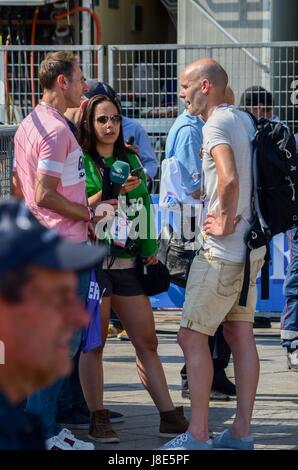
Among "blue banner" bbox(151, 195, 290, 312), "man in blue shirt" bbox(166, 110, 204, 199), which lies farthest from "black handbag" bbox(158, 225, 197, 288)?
"blue banner" bbox(151, 195, 290, 312)

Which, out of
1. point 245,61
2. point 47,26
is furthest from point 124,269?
point 47,26

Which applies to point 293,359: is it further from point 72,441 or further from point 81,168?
point 81,168

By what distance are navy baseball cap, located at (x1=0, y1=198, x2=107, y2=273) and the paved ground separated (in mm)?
3656

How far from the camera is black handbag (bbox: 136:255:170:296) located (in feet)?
19.4

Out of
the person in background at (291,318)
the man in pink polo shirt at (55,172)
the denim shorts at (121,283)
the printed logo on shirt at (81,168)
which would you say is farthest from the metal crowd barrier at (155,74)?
the printed logo on shirt at (81,168)

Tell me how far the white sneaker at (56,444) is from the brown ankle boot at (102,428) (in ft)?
1.36

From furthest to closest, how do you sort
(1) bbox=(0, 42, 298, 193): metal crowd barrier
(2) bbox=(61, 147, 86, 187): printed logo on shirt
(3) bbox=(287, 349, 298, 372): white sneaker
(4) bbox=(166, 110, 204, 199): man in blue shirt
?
(1) bbox=(0, 42, 298, 193): metal crowd barrier < (3) bbox=(287, 349, 298, 372): white sneaker < (4) bbox=(166, 110, 204, 199): man in blue shirt < (2) bbox=(61, 147, 86, 187): printed logo on shirt

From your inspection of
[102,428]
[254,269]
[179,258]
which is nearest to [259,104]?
[179,258]

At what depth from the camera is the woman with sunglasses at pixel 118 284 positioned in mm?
5871

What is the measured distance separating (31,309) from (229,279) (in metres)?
3.29

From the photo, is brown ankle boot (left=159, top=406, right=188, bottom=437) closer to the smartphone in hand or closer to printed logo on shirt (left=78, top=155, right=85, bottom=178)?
the smartphone in hand

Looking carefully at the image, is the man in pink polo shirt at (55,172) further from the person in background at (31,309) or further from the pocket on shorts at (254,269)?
the person in background at (31,309)

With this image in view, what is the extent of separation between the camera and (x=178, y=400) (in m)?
6.82

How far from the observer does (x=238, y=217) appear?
544cm
